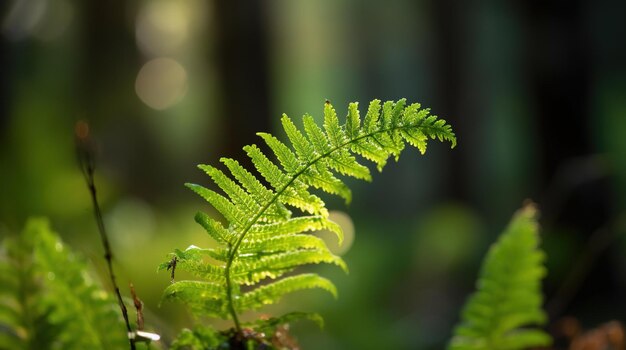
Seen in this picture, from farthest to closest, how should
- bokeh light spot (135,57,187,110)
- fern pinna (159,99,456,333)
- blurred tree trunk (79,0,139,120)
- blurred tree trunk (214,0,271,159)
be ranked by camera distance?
bokeh light spot (135,57,187,110)
blurred tree trunk (79,0,139,120)
blurred tree trunk (214,0,271,159)
fern pinna (159,99,456,333)

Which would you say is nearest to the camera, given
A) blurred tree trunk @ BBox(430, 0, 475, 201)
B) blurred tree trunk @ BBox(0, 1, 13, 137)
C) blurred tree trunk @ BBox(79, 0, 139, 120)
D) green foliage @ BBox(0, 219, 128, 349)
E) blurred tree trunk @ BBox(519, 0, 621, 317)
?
green foliage @ BBox(0, 219, 128, 349)

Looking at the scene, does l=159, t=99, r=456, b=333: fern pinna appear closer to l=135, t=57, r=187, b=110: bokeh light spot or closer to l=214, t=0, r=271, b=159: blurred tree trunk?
l=214, t=0, r=271, b=159: blurred tree trunk

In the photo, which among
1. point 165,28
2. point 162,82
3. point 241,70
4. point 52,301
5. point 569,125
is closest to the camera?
point 52,301

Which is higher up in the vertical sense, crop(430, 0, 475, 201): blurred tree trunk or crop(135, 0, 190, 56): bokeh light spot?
crop(135, 0, 190, 56): bokeh light spot

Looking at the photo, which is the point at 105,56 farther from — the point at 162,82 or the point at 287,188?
the point at 287,188

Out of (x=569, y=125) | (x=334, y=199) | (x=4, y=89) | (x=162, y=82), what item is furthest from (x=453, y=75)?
(x=162, y=82)

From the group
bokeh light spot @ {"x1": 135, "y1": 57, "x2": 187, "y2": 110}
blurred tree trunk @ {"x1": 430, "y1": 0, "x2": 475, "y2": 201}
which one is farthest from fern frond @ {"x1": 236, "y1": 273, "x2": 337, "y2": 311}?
bokeh light spot @ {"x1": 135, "y1": 57, "x2": 187, "y2": 110}

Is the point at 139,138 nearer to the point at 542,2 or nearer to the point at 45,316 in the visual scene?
the point at 542,2
